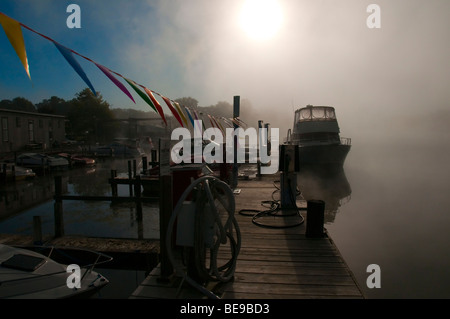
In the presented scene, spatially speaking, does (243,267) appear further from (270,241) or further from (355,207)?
(355,207)

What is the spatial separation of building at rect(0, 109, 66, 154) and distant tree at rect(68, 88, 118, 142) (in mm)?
22344

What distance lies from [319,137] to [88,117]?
5545cm

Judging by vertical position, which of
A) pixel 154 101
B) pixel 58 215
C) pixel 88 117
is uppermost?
pixel 88 117

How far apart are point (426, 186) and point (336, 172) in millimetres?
7440

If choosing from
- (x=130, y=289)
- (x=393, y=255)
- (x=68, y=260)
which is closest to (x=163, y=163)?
(x=130, y=289)

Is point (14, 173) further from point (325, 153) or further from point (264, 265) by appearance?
point (325, 153)

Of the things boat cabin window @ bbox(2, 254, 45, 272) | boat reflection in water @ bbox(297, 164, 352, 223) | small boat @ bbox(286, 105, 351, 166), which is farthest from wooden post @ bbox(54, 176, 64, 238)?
small boat @ bbox(286, 105, 351, 166)

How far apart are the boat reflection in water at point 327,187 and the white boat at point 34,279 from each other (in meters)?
9.61

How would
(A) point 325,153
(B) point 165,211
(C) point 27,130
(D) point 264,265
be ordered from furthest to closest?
(C) point 27,130, (A) point 325,153, (D) point 264,265, (B) point 165,211

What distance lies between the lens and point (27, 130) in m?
32.6

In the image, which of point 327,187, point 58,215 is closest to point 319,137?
point 327,187

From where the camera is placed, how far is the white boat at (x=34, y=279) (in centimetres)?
439

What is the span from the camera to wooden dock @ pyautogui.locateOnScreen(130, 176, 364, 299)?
3.48 metres
